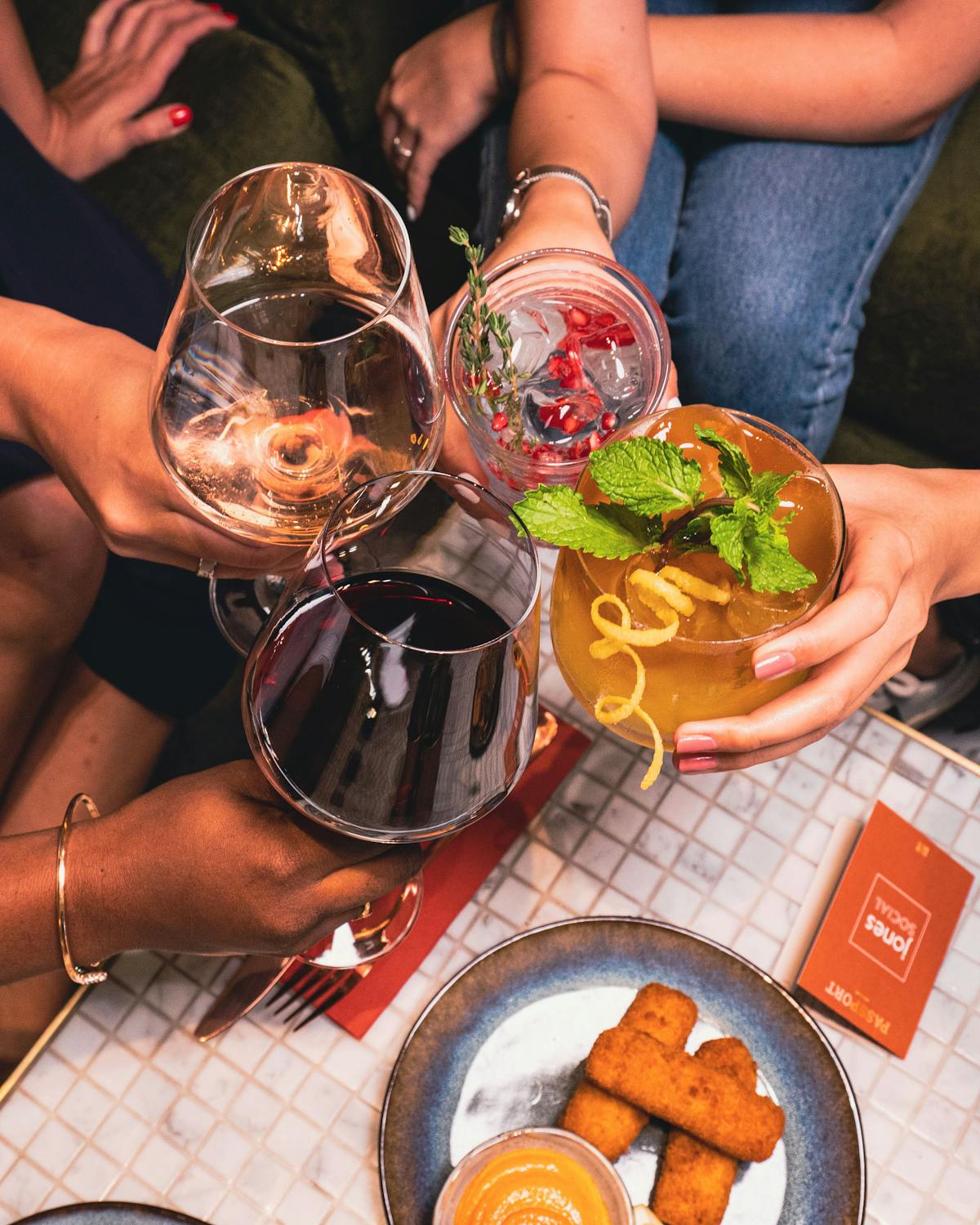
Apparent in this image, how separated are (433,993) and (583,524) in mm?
578

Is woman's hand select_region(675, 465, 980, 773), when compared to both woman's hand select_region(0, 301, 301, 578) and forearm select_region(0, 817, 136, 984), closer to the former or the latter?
woman's hand select_region(0, 301, 301, 578)

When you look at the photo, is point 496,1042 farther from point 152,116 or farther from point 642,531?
point 152,116

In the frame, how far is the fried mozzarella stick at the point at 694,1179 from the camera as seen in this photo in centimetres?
92

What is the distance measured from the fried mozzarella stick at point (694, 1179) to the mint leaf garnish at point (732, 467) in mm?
563

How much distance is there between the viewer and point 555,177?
4.15 ft

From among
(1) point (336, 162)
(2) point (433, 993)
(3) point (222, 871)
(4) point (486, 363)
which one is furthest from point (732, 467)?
(1) point (336, 162)

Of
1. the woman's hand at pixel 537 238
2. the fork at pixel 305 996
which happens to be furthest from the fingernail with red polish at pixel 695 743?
the fork at pixel 305 996

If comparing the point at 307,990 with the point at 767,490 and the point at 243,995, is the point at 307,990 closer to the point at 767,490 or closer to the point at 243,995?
the point at 243,995

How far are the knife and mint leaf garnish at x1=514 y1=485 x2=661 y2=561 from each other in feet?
1.88

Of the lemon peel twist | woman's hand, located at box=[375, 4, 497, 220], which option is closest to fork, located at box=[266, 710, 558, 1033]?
the lemon peel twist

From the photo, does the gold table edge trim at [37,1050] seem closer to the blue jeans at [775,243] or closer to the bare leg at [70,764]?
the bare leg at [70,764]

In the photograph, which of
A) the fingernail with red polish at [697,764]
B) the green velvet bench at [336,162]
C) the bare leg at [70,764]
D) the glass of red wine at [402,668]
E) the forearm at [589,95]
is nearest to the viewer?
the glass of red wine at [402,668]

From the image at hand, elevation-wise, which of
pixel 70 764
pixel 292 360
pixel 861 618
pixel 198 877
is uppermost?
pixel 292 360

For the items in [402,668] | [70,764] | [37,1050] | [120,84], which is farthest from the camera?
[120,84]
